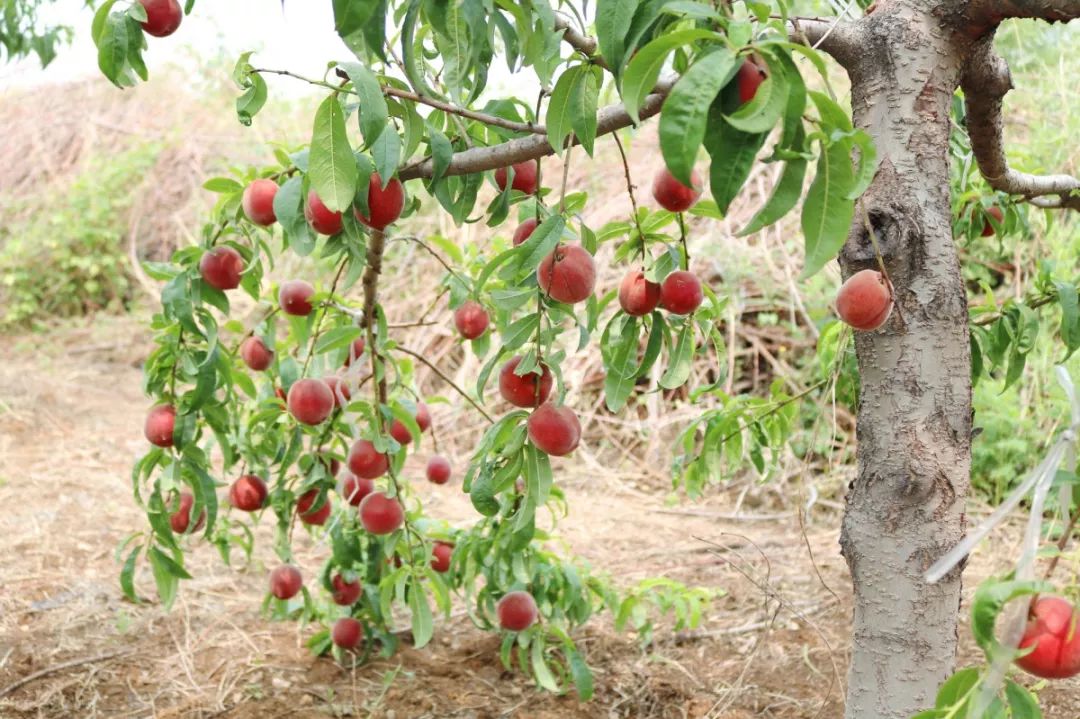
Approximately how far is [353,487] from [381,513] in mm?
159

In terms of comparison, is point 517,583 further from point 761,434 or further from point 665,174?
point 665,174

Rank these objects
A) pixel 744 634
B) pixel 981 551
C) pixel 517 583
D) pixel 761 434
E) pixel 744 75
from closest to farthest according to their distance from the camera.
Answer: pixel 744 75
pixel 761 434
pixel 517 583
pixel 744 634
pixel 981 551

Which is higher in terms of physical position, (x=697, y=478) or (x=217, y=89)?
(x=217, y=89)

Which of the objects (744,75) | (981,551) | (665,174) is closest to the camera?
(744,75)

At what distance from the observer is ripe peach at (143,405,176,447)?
1.66 m

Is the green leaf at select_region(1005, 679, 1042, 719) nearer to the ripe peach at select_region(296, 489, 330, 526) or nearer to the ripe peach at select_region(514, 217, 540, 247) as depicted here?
the ripe peach at select_region(514, 217, 540, 247)

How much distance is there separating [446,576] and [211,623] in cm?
86

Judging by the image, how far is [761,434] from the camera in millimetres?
1728

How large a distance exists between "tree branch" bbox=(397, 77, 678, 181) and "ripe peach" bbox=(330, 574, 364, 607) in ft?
3.57

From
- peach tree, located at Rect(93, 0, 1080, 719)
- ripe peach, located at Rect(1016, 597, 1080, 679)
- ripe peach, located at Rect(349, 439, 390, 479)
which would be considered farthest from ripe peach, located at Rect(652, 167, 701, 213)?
ripe peach, located at Rect(349, 439, 390, 479)

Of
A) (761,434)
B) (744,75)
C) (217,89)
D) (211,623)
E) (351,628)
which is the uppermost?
(217,89)

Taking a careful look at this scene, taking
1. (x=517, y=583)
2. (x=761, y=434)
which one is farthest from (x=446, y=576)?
(x=761, y=434)

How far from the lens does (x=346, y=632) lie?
2.07 m

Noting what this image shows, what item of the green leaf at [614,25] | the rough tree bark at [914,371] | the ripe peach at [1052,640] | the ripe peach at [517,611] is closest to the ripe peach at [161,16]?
the green leaf at [614,25]
